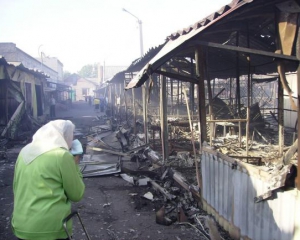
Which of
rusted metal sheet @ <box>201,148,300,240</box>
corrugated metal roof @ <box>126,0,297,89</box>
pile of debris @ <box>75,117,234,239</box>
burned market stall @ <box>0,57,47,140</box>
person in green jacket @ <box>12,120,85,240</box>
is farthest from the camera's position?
burned market stall @ <box>0,57,47,140</box>

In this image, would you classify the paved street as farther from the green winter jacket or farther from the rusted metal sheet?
the green winter jacket

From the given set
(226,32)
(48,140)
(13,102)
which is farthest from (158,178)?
(13,102)

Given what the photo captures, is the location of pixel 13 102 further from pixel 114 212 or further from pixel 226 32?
pixel 226 32

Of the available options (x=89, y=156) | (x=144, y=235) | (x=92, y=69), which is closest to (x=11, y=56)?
(x=89, y=156)

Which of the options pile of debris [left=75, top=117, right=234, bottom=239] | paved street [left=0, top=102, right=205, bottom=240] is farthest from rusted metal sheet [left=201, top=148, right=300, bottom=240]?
paved street [left=0, top=102, right=205, bottom=240]

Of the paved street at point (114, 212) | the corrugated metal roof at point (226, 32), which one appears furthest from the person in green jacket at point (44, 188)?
the corrugated metal roof at point (226, 32)

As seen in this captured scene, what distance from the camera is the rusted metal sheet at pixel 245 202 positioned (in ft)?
9.77

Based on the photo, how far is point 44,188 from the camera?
7.23ft

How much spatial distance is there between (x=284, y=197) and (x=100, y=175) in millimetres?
5785

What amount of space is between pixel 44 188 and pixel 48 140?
40cm

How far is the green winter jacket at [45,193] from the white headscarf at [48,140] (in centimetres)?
5

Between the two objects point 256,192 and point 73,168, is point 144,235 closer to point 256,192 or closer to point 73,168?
point 256,192

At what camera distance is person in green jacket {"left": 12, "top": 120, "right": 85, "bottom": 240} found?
2.21 meters

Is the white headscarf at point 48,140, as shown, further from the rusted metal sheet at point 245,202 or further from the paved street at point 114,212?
the paved street at point 114,212
